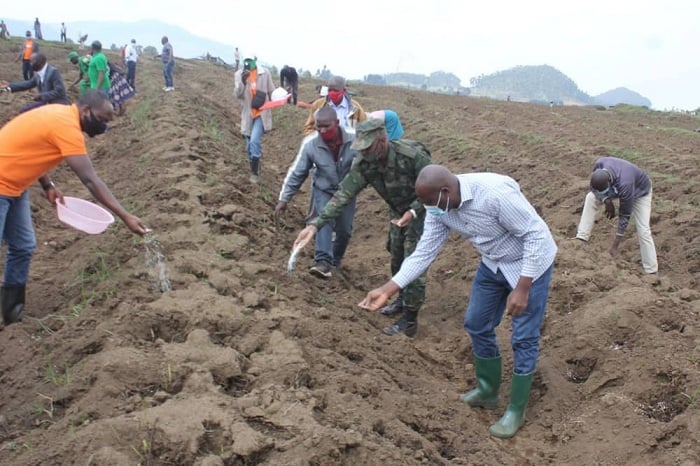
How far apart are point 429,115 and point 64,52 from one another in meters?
18.4

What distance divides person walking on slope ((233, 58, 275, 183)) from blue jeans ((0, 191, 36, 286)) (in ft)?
14.0

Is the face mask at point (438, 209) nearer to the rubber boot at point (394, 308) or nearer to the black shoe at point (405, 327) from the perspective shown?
the black shoe at point (405, 327)

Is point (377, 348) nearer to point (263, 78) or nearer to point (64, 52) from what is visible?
point (263, 78)

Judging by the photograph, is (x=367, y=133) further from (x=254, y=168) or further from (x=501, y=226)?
(x=254, y=168)

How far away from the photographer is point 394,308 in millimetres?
5539

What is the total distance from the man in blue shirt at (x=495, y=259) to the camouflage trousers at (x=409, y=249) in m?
0.99

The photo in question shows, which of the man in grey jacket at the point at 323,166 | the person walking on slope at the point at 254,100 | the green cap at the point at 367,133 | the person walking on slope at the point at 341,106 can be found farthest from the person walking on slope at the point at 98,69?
the green cap at the point at 367,133

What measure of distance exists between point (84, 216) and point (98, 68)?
8.10m

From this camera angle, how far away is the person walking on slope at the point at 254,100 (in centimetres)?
830

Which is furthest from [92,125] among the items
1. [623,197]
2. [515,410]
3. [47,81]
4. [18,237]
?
[623,197]

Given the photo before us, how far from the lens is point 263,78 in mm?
8375

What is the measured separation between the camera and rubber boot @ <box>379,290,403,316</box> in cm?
552

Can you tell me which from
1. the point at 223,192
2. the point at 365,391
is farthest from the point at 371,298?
the point at 223,192

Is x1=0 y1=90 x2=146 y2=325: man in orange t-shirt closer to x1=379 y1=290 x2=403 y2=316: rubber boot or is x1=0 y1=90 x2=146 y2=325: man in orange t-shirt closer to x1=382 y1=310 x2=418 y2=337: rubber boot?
x1=382 y1=310 x2=418 y2=337: rubber boot
